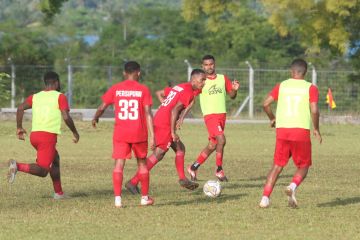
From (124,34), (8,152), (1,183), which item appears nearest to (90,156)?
(8,152)

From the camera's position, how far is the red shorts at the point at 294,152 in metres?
13.7

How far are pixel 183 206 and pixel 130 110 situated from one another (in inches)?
53.2

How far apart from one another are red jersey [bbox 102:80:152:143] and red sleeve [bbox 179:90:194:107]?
5.77ft

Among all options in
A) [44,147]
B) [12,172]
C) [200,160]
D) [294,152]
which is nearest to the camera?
[294,152]

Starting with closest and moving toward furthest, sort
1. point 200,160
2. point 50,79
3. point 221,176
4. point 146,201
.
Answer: point 146,201 < point 50,79 < point 221,176 < point 200,160

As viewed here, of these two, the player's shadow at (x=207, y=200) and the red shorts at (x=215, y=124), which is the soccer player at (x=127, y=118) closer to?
the player's shadow at (x=207, y=200)

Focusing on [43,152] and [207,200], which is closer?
[207,200]

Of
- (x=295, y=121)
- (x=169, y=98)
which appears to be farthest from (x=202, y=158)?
(x=295, y=121)

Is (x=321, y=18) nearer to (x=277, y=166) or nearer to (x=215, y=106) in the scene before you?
(x=215, y=106)

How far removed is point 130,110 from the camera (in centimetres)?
1361

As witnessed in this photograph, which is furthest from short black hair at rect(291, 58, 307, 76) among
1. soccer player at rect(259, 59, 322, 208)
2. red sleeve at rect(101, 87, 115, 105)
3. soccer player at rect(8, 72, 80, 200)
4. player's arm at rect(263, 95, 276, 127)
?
soccer player at rect(8, 72, 80, 200)

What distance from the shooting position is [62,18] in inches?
5620

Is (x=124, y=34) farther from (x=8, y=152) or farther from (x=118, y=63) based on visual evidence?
(x=8, y=152)

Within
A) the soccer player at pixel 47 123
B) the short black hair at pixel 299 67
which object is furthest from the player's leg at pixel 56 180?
the short black hair at pixel 299 67
